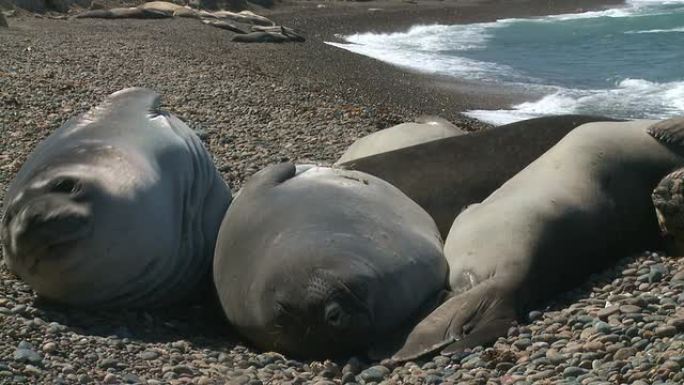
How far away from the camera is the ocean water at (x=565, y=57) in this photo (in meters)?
17.2

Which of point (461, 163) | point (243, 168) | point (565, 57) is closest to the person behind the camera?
point (461, 163)

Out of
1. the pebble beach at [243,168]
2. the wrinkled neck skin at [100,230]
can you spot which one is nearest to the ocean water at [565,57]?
the pebble beach at [243,168]

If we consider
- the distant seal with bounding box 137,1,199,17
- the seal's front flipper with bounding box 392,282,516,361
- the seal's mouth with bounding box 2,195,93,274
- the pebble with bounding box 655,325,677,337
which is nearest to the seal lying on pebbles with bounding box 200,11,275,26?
the distant seal with bounding box 137,1,199,17

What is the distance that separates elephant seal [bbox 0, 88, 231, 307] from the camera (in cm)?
538

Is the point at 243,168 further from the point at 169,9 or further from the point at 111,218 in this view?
the point at 169,9

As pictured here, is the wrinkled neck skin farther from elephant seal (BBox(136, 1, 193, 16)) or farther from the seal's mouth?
elephant seal (BBox(136, 1, 193, 16))

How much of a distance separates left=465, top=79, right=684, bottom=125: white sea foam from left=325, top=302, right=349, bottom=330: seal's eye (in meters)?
10.0

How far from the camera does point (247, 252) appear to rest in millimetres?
5660

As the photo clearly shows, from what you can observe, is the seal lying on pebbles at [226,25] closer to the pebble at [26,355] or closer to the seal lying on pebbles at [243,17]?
the seal lying on pebbles at [243,17]

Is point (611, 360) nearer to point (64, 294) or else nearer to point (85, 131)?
point (64, 294)

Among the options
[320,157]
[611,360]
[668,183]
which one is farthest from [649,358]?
[320,157]

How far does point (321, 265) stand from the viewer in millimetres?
5230

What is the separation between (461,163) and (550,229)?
1.20 meters

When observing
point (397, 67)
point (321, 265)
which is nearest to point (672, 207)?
point (321, 265)
